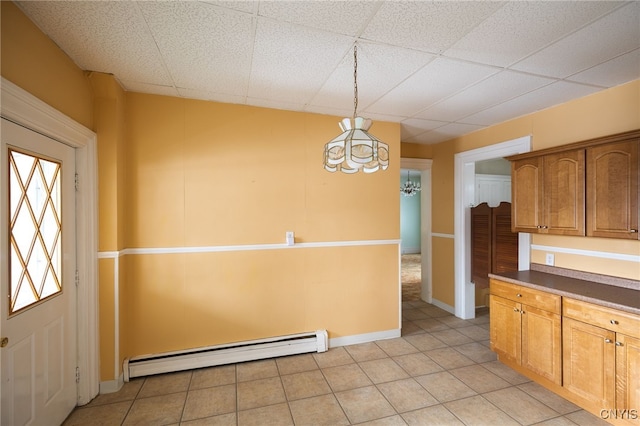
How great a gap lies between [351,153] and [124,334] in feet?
8.56

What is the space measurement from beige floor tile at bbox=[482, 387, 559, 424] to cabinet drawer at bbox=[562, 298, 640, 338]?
0.74 m

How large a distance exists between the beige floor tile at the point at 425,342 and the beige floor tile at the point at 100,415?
2.81 metres

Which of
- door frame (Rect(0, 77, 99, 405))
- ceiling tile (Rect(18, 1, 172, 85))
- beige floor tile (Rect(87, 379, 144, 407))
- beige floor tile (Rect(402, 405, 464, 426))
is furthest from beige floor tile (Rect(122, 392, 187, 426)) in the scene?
ceiling tile (Rect(18, 1, 172, 85))

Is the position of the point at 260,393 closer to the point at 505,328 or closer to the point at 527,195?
the point at 505,328

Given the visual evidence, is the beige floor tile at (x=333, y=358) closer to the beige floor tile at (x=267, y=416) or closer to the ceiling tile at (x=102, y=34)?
the beige floor tile at (x=267, y=416)

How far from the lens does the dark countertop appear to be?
6.57 feet

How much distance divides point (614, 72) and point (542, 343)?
223cm

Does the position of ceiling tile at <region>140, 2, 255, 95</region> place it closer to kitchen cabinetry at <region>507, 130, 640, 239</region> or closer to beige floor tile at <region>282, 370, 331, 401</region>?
beige floor tile at <region>282, 370, 331, 401</region>

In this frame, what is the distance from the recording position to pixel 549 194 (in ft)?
8.88

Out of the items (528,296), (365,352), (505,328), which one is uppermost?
(528,296)

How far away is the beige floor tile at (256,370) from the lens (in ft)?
8.71

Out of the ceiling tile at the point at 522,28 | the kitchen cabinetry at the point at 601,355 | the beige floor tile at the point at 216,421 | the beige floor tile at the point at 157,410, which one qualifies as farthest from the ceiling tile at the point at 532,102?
the beige floor tile at the point at 157,410

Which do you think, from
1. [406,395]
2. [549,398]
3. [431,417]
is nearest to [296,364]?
[406,395]

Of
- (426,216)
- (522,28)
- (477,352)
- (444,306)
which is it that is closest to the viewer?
(522,28)
